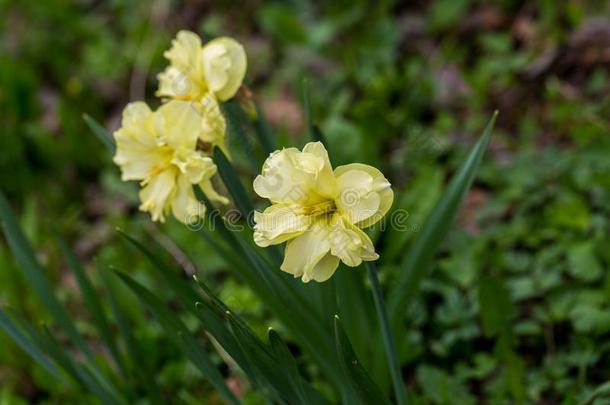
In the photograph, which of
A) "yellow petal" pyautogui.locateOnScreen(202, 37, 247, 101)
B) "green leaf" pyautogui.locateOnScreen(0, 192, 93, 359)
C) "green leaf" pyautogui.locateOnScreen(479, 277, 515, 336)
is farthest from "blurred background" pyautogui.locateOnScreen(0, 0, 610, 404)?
"yellow petal" pyautogui.locateOnScreen(202, 37, 247, 101)

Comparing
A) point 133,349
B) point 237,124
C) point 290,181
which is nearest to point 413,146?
point 237,124

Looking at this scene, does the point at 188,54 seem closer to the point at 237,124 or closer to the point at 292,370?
the point at 237,124

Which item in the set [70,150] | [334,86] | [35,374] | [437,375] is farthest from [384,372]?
[70,150]

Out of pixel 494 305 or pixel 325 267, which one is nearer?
pixel 325 267

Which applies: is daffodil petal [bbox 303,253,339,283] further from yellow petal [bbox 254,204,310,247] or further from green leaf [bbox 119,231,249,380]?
green leaf [bbox 119,231,249,380]

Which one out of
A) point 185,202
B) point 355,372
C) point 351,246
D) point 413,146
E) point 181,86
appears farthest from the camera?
point 413,146

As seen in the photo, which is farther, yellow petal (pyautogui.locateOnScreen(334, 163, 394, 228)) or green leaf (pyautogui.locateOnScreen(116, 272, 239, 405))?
green leaf (pyautogui.locateOnScreen(116, 272, 239, 405))

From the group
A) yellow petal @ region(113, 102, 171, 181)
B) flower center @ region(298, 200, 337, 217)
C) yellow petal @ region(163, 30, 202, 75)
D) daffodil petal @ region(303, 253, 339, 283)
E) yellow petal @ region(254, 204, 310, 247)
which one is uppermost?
yellow petal @ region(163, 30, 202, 75)

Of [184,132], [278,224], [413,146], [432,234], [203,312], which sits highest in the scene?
[184,132]
